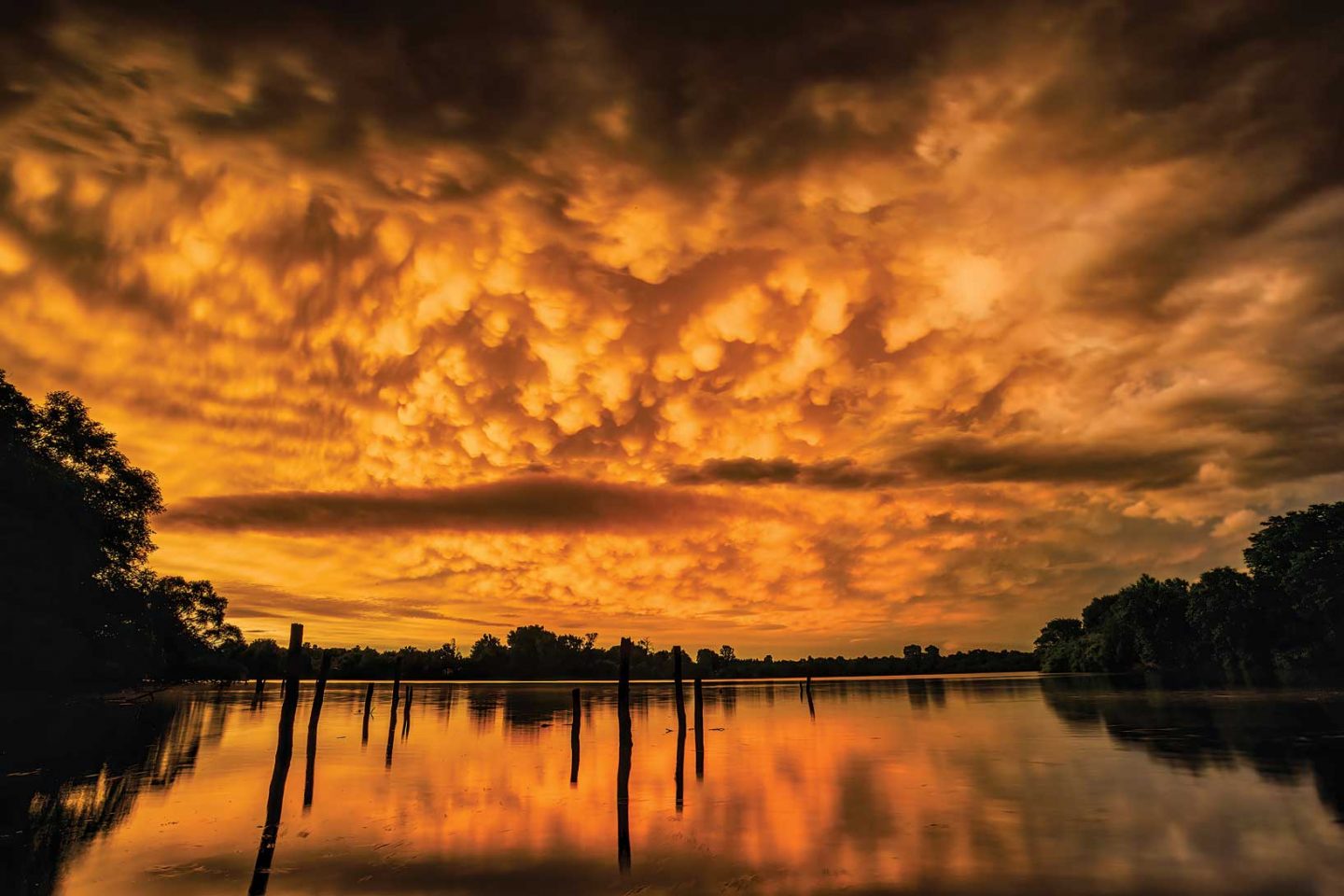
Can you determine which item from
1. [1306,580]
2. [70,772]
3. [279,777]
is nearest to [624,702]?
[279,777]

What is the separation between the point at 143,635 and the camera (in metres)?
51.7

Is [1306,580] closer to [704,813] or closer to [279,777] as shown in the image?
[704,813]

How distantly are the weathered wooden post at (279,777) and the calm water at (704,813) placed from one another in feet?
1.16

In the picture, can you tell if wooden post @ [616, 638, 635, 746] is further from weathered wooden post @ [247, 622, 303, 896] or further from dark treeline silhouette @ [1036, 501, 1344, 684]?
dark treeline silhouette @ [1036, 501, 1344, 684]

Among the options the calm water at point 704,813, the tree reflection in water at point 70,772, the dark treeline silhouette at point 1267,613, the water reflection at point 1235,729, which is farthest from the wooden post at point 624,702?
the dark treeline silhouette at point 1267,613

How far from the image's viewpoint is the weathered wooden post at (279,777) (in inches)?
613

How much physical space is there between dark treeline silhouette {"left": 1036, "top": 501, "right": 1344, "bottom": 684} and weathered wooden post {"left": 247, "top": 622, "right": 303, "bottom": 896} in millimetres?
96308

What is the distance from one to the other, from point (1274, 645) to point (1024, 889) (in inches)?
3921

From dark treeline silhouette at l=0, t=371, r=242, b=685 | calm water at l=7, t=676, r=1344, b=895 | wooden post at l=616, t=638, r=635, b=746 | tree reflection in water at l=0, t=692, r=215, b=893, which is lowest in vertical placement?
calm water at l=7, t=676, r=1344, b=895

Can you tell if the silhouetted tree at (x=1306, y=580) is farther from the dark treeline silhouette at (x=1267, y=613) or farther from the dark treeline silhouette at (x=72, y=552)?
the dark treeline silhouette at (x=72, y=552)

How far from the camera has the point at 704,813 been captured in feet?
72.6

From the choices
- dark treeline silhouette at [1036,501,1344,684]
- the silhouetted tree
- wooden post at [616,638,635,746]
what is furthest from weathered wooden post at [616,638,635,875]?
the silhouetted tree

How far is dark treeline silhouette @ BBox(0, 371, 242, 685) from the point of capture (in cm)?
3766

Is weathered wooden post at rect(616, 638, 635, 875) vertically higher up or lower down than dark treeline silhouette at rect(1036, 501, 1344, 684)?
lower down
